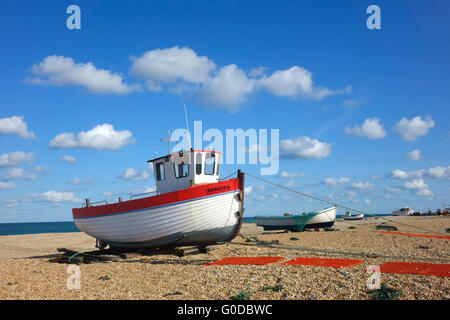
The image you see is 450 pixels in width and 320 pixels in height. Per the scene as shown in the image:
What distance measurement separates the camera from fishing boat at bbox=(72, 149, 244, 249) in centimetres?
1290

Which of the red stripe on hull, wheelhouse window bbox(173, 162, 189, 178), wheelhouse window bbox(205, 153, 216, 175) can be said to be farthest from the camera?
wheelhouse window bbox(205, 153, 216, 175)

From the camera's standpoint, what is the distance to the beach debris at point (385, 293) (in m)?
6.59

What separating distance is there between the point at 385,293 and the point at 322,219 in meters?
22.5

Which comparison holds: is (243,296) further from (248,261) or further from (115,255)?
(115,255)

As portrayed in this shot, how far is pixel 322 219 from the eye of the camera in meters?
28.6

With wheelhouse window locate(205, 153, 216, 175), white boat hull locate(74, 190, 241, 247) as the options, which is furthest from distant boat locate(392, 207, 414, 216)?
white boat hull locate(74, 190, 241, 247)

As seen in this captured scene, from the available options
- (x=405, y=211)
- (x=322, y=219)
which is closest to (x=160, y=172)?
(x=322, y=219)

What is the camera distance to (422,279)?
7930 mm

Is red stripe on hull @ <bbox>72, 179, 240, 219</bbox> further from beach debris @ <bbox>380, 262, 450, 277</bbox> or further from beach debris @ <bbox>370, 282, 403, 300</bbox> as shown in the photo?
beach debris @ <bbox>370, 282, 403, 300</bbox>

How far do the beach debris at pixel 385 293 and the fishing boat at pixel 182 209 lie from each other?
277 inches

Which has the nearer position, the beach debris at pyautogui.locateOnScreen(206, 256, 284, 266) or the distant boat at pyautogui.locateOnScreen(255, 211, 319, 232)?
the beach debris at pyautogui.locateOnScreen(206, 256, 284, 266)

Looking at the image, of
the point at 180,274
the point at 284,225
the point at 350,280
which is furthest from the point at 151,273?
the point at 284,225
